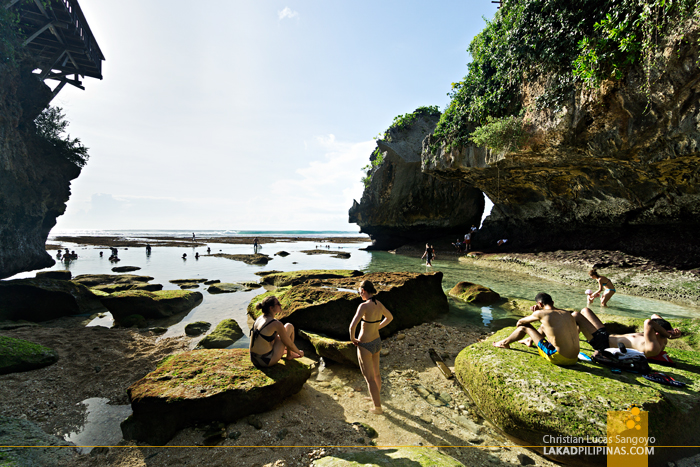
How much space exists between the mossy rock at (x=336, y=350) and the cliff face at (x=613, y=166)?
11.7 meters

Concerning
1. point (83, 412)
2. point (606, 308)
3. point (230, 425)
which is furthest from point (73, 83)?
point (606, 308)

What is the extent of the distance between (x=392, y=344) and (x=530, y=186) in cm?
1742

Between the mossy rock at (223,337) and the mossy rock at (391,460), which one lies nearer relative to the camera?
the mossy rock at (391,460)

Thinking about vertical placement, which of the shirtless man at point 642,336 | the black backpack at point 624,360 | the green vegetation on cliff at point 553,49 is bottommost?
the black backpack at point 624,360

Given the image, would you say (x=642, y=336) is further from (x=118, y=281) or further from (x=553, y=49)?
(x=118, y=281)

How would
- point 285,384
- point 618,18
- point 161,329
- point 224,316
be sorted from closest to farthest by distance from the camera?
point 285,384 < point 161,329 < point 618,18 < point 224,316

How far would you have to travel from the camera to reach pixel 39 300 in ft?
28.9

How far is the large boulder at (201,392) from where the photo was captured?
332 centimetres

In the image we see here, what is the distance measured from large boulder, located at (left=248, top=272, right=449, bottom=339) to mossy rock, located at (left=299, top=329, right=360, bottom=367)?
1.88ft

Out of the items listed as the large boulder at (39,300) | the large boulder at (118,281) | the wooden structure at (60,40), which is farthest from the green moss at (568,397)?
the wooden structure at (60,40)

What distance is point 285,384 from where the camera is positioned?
156 inches

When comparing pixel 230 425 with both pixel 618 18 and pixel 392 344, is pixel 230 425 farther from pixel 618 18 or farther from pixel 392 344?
pixel 618 18

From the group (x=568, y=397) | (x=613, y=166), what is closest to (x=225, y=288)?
(x=568, y=397)

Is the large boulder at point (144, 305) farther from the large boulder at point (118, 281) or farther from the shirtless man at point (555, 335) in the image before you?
the shirtless man at point (555, 335)
